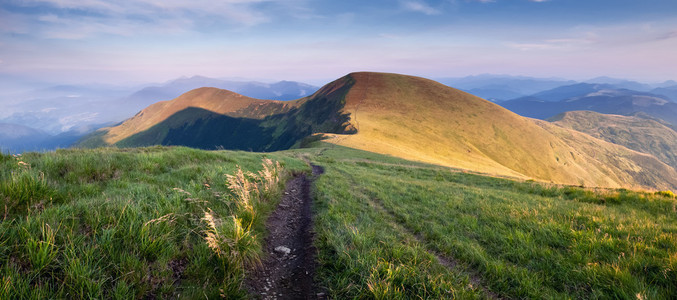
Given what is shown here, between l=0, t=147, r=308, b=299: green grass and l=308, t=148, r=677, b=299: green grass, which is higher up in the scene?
l=0, t=147, r=308, b=299: green grass

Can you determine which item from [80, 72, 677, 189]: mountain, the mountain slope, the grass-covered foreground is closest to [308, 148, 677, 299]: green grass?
the grass-covered foreground

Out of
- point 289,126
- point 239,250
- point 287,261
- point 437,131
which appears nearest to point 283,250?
point 287,261

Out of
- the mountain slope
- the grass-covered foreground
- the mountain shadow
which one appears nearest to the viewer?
the grass-covered foreground

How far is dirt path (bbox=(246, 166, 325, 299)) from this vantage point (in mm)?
4340

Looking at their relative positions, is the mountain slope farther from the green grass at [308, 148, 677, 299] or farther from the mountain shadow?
the green grass at [308, 148, 677, 299]

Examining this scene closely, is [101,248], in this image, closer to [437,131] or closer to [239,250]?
[239,250]

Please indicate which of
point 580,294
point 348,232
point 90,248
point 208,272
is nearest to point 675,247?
point 580,294

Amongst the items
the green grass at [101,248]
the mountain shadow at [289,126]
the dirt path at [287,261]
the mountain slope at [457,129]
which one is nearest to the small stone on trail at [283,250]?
the dirt path at [287,261]

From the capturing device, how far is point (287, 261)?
212 inches

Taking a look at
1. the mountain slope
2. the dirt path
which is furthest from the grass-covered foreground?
the mountain slope

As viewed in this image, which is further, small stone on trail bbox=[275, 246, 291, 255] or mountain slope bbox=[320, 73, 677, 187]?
mountain slope bbox=[320, 73, 677, 187]

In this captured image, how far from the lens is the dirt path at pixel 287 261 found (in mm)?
4340

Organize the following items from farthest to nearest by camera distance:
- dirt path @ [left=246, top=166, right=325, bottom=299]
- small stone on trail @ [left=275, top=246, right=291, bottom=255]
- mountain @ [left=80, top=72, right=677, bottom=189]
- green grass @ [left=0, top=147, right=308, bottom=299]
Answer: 1. mountain @ [left=80, top=72, right=677, bottom=189]
2. small stone on trail @ [left=275, top=246, right=291, bottom=255]
3. dirt path @ [left=246, top=166, right=325, bottom=299]
4. green grass @ [left=0, top=147, right=308, bottom=299]

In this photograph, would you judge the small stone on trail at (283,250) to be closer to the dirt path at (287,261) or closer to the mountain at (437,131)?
the dirt path at (287,261)
